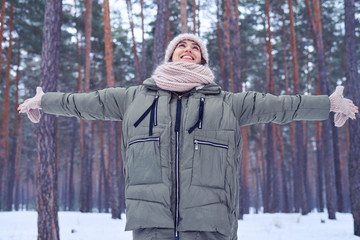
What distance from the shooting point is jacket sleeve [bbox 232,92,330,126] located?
258 centimetres

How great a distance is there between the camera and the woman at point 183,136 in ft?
7.57

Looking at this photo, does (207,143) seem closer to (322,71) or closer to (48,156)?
(48,156)

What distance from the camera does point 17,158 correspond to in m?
28.8

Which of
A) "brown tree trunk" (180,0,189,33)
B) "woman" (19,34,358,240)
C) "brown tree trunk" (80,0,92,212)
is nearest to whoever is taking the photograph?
"woman" (19,34,358,240)

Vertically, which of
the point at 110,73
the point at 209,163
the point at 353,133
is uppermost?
the point at 110,73

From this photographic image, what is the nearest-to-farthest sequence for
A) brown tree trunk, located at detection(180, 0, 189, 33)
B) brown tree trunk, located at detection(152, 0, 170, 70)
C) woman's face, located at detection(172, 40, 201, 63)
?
woman's face, located at detection(172, 40, 201, 63) → brown tree trunk, located at detection(152, 0, 170, 70) → brown tree trunk, located at detection(180, 0, 189, 33)

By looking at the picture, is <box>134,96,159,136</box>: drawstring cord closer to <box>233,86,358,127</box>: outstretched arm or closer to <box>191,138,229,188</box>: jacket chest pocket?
<box>191,138,229,188</box>: jacket chest pocket

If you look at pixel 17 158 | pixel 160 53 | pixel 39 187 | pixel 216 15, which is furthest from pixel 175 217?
pixel 17 158

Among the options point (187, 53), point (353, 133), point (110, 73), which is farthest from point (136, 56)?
point (187, 53)

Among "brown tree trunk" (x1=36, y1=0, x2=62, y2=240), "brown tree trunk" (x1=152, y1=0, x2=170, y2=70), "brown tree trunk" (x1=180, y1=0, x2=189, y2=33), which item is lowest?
"brown tree trunk" (x1=36, y1=0, x2=62, y2=240)

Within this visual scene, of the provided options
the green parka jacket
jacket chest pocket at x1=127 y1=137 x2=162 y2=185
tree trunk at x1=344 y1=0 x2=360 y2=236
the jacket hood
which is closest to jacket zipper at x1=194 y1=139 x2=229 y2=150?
the green parka jacket

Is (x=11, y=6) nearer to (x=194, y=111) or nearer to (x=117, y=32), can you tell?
(x=117, y=32)

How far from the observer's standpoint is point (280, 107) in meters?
2.58

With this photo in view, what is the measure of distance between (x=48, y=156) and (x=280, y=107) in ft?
18.5
